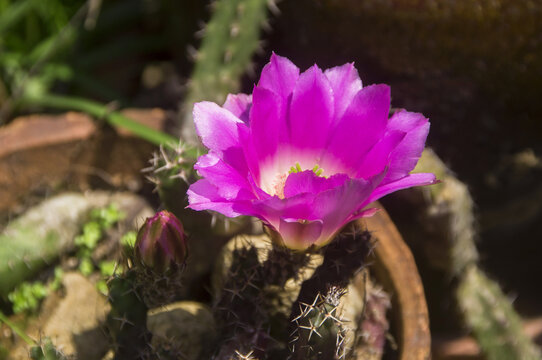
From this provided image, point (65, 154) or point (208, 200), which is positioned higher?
point (208, 200)

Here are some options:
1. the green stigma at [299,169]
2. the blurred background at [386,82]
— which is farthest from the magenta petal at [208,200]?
the blurred background at [386,82]

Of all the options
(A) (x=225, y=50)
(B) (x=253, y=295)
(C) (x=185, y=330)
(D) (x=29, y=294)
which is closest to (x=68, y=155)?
(D) (x=29, y=294)

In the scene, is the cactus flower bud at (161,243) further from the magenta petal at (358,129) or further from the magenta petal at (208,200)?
the magenta petal at (358,129)

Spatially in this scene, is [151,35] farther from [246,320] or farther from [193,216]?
[246,320]

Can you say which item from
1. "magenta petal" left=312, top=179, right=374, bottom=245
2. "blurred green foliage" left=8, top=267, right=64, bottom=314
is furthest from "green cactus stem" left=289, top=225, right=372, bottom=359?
"blurred green foliage" left=8, top=267, right=64, bottom=314

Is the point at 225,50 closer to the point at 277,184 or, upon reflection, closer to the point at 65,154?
the point at 65,154

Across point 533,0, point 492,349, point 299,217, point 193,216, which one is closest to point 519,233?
point 492,349
